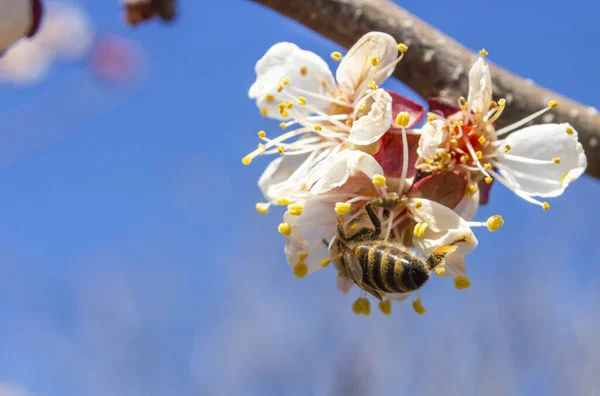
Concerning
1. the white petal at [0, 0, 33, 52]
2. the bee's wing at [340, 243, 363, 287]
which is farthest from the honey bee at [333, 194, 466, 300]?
the white petal at [0, 0, 33, 52]

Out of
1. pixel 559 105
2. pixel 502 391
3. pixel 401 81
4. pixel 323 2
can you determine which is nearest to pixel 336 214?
pixel 401 81

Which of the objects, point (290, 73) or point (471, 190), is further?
point (290, 73)

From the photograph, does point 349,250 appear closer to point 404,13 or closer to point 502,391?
point 404,13

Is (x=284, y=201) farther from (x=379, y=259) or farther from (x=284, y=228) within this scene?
(x=379, y=259)

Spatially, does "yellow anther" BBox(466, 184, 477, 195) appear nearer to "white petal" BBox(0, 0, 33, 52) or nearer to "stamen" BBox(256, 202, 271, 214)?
"stamen" BBox(256, 202, 271, 214)

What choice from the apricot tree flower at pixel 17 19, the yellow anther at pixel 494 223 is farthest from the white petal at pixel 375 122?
the apricot tree flower at pixel 17 19

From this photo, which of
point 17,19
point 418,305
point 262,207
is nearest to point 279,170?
point 262,207
